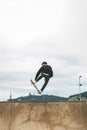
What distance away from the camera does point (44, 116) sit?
27.5 feet

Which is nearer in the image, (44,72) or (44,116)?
(44,116)

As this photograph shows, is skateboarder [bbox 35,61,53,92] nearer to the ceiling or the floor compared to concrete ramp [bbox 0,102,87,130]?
nearer to the ceiling

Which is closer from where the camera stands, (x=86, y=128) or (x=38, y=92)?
(x=86, y=128)

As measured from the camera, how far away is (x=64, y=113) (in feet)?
27.2

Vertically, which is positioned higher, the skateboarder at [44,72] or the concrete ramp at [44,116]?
the skateboarder at [44,72]

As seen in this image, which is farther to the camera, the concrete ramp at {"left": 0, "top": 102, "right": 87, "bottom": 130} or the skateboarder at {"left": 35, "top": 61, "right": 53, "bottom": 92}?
the skateboarder at {"left": 35, "top": 61, "right": 53, "bottom": 92}

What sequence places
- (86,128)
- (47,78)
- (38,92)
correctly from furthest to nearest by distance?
(47,78) → (38,92) → (86,128)

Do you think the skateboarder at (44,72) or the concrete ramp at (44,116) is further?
the skateboarder at (44,72)

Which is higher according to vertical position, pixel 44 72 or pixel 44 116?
pixel 44 72

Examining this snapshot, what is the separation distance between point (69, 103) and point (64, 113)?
0.28 meters

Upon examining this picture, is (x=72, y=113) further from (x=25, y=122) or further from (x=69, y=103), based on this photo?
(x=25, y=122)

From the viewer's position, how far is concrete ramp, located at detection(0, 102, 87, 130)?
8219 mm

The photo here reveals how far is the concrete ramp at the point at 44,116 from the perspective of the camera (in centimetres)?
822

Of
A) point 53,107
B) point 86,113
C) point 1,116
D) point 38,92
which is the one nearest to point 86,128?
point 86,113
